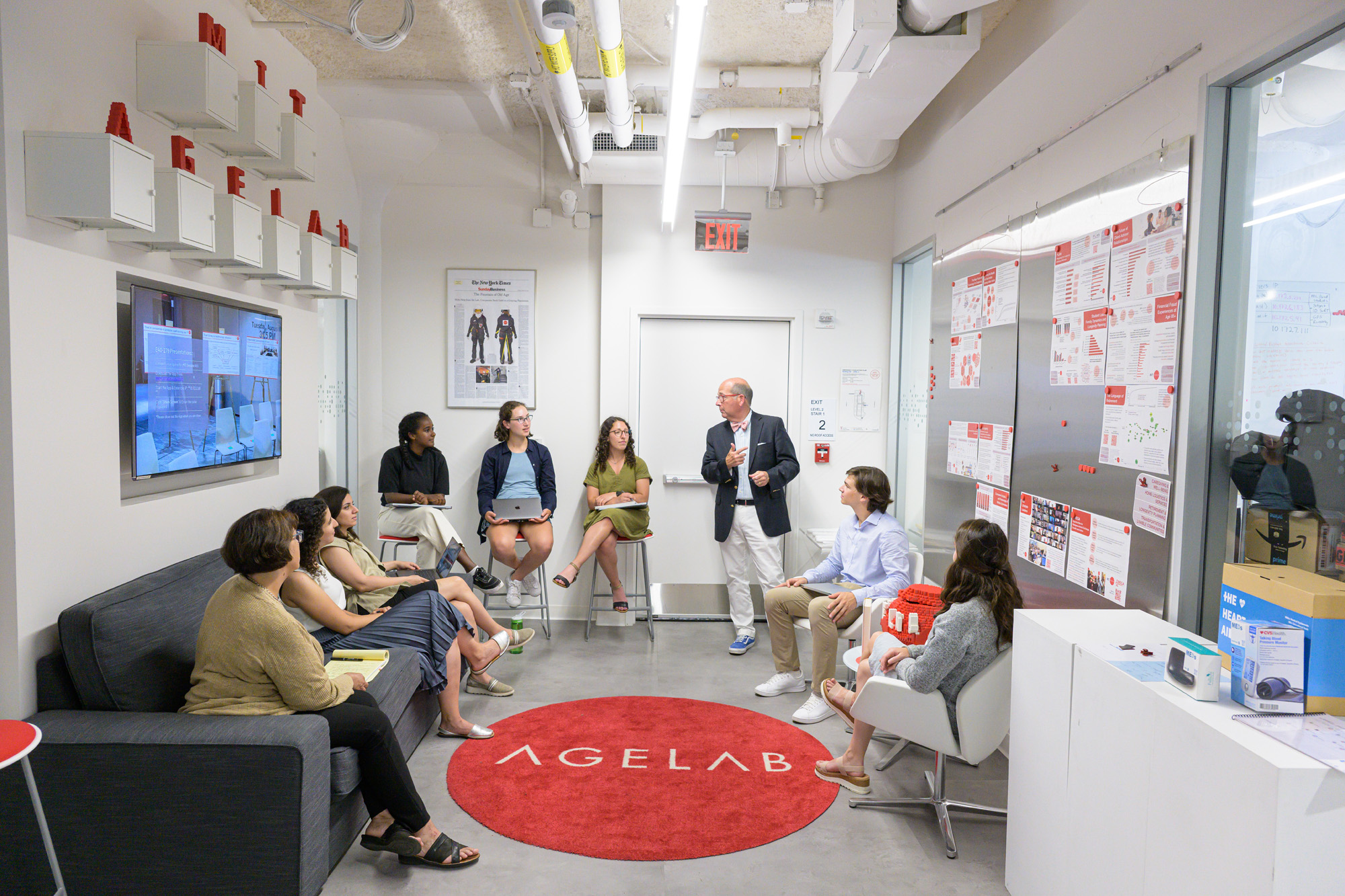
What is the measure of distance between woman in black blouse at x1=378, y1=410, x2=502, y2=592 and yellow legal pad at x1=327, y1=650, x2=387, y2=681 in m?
1.58

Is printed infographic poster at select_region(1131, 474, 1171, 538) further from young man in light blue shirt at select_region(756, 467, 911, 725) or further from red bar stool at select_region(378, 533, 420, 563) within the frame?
red bar stool at select_region(378, 533, 420, 563)

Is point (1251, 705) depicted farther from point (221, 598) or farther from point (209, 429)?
point (209, 429)

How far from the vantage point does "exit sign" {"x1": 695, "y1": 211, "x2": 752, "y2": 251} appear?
571 centimetres

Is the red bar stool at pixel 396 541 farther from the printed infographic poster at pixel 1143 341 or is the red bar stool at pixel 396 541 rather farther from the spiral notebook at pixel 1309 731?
the spiral notebook at pixel 1309 731

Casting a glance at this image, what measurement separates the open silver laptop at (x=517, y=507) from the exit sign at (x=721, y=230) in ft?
6.80

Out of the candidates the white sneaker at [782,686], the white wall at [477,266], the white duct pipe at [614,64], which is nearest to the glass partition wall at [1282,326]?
the white duct pipe at [614,64]

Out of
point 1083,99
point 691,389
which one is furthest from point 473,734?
point 1083,99

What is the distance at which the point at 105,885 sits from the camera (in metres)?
2.30

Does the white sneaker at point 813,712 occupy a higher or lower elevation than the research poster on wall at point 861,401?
lower

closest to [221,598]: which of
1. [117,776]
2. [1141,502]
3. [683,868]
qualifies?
[117,776]

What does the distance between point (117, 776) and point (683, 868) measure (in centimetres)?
168

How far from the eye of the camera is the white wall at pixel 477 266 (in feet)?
18.8

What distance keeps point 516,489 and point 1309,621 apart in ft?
14.6

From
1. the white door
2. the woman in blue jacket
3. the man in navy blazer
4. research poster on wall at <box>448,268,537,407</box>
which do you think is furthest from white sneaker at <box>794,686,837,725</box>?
research poster on wall at <box>448,268,537,407</box>
